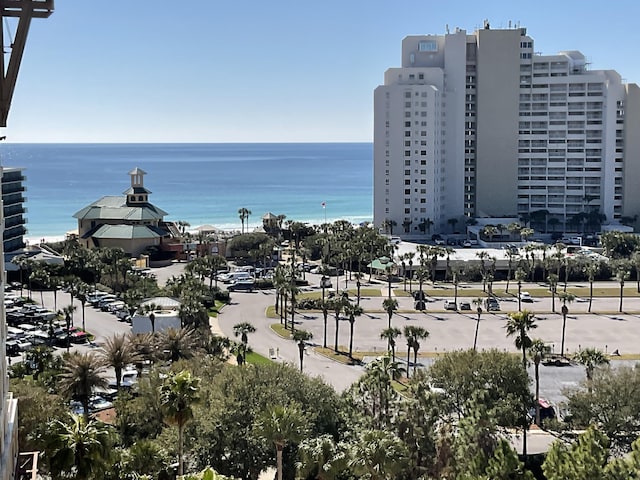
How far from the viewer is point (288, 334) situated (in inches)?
2502

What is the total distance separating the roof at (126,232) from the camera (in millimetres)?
96312

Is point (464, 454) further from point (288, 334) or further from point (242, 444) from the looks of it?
point (288, 334)

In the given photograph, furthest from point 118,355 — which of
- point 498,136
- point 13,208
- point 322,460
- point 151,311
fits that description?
point 498,136

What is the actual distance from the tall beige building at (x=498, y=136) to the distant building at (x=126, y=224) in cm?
3387

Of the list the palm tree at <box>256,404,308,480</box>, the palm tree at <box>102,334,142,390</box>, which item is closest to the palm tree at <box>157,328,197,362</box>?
the palm tree at <box>102,334,142,390</box>

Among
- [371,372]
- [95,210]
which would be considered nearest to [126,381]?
[371,372]

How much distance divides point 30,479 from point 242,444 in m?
12.9

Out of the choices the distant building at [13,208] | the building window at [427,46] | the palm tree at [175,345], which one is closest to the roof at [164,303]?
the palm tree at [175,345]

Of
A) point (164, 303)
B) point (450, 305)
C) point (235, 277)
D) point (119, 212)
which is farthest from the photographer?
point (119, 212)

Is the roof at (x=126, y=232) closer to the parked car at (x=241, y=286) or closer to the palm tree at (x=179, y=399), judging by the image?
the parked car at (x=241, y=286)

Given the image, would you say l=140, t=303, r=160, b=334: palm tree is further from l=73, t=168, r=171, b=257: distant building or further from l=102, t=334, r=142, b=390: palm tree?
l=73, t=168, r=171, b=257: distant building

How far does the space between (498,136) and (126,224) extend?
57.3 metres

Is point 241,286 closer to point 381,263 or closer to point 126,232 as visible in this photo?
point 381,263

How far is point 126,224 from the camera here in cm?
9981
